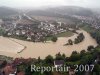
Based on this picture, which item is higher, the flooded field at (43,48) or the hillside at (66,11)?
the flooded field at (43,48)

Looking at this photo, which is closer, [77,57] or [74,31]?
[77,57]

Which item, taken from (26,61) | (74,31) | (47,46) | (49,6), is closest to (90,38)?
(74,31)

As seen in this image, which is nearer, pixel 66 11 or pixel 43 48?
pixel 43 48

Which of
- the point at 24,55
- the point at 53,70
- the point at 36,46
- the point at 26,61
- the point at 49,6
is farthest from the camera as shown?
the point at 49,6

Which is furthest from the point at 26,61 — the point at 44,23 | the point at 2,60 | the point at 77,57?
the point at 44,23

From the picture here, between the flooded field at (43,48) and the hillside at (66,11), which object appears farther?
the hillside at (66,11)

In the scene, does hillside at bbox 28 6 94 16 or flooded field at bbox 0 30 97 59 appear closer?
flooded field at bbox 0 30 97 59

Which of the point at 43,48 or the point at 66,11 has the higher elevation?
the point at 43,48

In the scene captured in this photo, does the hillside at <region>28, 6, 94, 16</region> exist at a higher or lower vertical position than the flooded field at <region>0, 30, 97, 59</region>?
lower

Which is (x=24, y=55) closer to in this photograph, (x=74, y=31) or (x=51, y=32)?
(x=51, y=32)

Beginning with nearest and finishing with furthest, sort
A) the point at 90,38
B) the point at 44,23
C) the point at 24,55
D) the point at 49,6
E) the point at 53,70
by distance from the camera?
1. the point at 53,70
2. the point at 24,55
3. the point at 90,38
4. the point at 44,23
5. the point at 49,6
